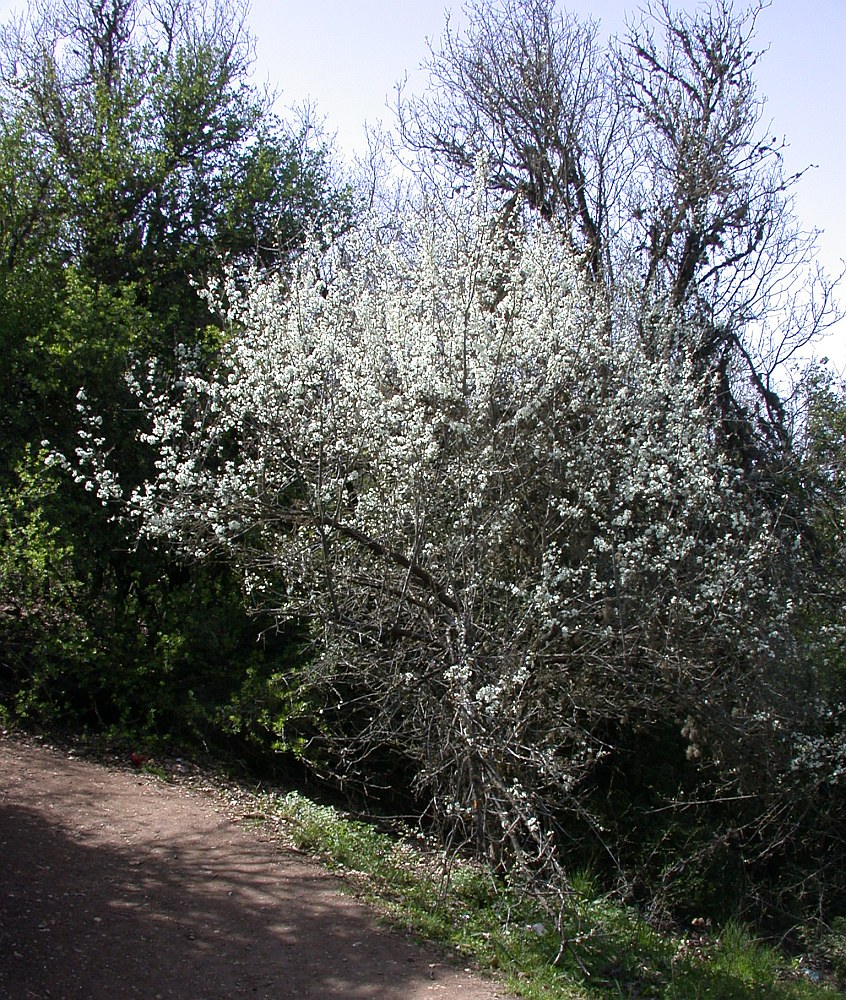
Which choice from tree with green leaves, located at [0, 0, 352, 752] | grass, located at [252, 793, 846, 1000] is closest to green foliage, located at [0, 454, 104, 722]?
tree with green leaves, located at [0, 0, 352, 752]

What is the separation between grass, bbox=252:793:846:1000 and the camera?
5.52 metres

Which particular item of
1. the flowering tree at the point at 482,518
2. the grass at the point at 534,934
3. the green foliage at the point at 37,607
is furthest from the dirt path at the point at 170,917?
the green foliage at the point at 37,607

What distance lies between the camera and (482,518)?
681cm

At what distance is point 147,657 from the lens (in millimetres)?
8922

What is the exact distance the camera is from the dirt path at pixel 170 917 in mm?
4617

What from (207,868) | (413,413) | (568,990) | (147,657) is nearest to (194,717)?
(147,657)

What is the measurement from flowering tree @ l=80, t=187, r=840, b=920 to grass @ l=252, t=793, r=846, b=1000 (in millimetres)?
393

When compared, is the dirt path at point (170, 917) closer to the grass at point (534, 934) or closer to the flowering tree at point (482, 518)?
the grass at point (534, 934)

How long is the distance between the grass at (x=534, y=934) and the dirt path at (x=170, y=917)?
0.32 meters

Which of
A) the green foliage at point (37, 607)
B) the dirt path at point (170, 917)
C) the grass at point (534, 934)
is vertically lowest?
the dirt path at point (170, 917)

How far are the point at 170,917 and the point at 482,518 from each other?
3.23 meters

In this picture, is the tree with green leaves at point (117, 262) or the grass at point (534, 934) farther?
the tree with green leaves at point (117, 262)

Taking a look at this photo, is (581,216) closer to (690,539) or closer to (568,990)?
(690,539)

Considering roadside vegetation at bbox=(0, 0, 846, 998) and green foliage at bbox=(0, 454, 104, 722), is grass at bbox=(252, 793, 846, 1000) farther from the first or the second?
green foliage at bbox=(0, 454, 104, 722)
